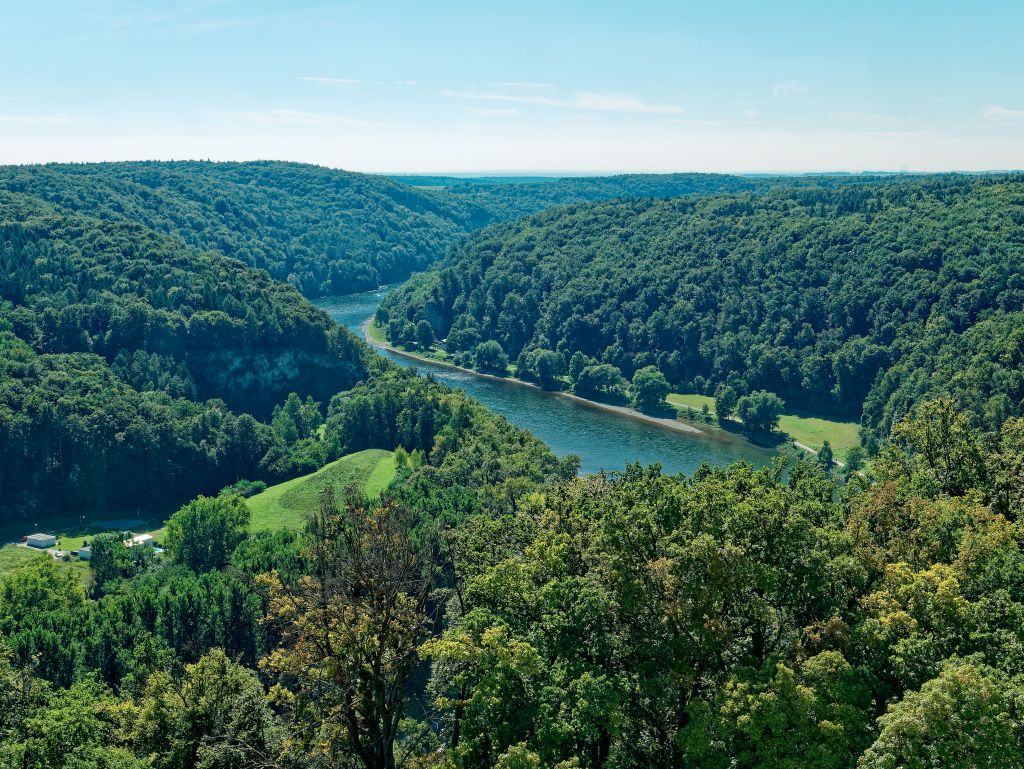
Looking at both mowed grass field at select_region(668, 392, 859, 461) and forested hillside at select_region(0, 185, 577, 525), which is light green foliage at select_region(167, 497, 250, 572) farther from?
mowed grass field at select_region(668, 392, 859, 461)

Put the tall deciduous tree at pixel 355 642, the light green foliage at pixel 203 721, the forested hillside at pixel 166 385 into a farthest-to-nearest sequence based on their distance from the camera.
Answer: the forested hillside at pixel 166 385 < the light green foliage at pixel 203 721 < the tall deciduous tree at pixel 355 642

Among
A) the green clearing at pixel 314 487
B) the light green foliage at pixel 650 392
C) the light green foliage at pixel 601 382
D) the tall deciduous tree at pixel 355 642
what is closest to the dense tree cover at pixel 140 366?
the green clearing at pixel 314 487

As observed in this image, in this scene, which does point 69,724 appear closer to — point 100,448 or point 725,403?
point 100,448

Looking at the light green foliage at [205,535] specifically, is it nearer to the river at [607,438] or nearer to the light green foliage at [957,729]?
the river at [607,438]

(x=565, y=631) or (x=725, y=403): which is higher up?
(x=565, y=631)

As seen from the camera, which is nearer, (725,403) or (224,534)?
(224,534)

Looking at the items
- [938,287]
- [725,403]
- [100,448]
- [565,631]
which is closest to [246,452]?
[100,448]

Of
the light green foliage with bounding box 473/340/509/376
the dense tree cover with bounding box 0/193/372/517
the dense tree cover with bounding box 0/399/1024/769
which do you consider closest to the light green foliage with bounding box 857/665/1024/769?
the dense tree cover with bounding box 0/399/1024/769
